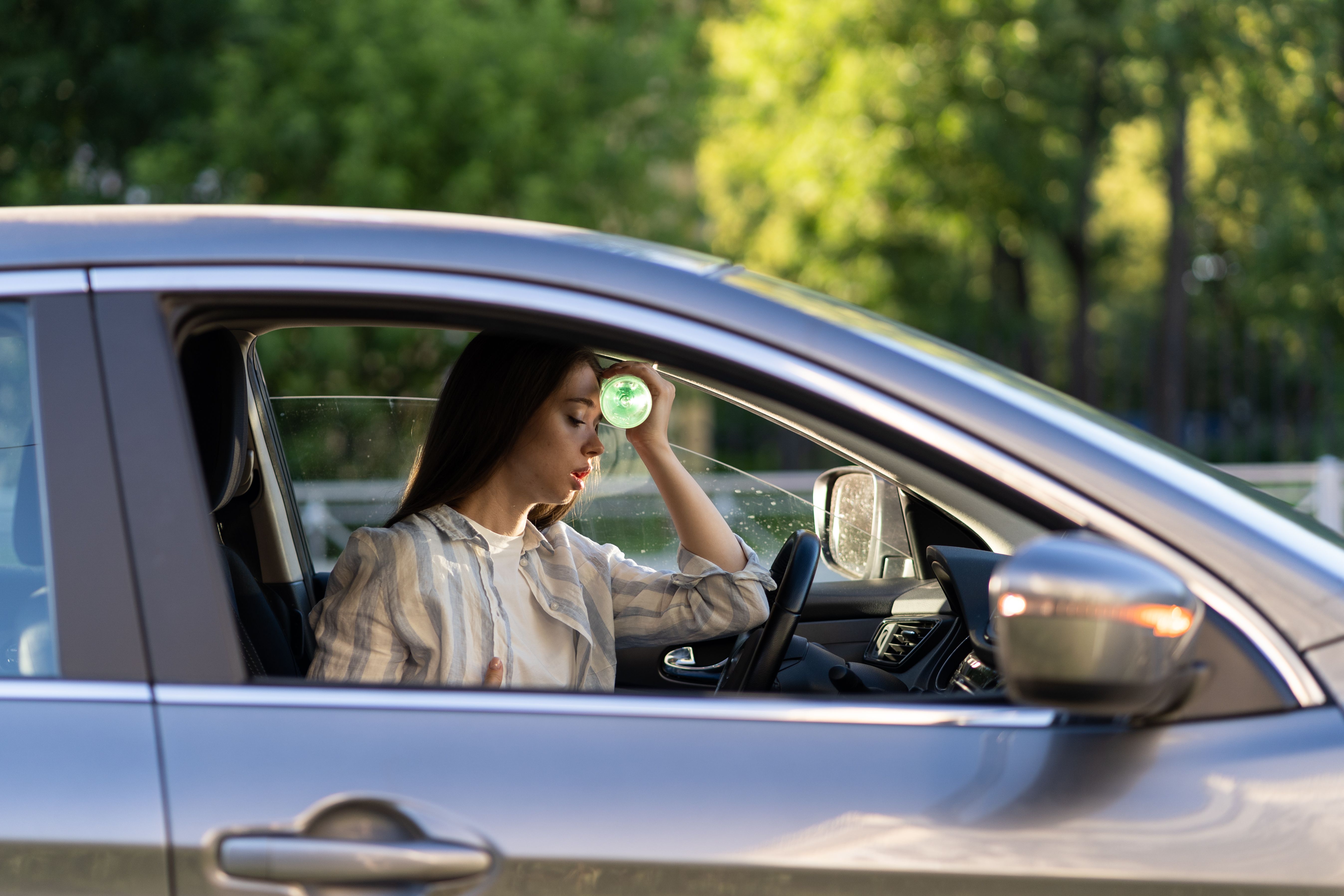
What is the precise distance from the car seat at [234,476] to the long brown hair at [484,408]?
27 centimetres

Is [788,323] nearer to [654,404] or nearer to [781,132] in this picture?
[654,404]

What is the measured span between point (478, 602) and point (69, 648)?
32.2 inches

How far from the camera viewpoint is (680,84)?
1230 centimetres

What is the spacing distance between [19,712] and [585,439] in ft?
3.60

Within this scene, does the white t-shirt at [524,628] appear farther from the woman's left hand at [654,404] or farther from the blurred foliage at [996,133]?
the blurred foliage at [996,133]

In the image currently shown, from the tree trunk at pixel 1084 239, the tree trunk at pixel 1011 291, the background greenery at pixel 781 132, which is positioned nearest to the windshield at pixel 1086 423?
the background greenery at pixel 781 132

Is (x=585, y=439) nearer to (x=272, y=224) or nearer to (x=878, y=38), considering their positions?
(x=272, y=224)

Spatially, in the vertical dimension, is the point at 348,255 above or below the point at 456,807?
above

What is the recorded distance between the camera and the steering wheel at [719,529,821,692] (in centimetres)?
201

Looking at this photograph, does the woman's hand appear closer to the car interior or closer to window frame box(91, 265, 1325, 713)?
the car interior

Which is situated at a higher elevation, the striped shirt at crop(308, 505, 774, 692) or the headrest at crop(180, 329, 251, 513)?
the headrest at crop(180, 329, 251, 513)

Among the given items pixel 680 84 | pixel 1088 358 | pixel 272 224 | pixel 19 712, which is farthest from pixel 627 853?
pixel 680 84

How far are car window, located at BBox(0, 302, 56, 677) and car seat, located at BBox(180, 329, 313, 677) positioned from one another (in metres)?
0.17

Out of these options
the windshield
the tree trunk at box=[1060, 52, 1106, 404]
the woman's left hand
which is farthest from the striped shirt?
the tree trunk at box=[1060, 52, 1106, 404]
